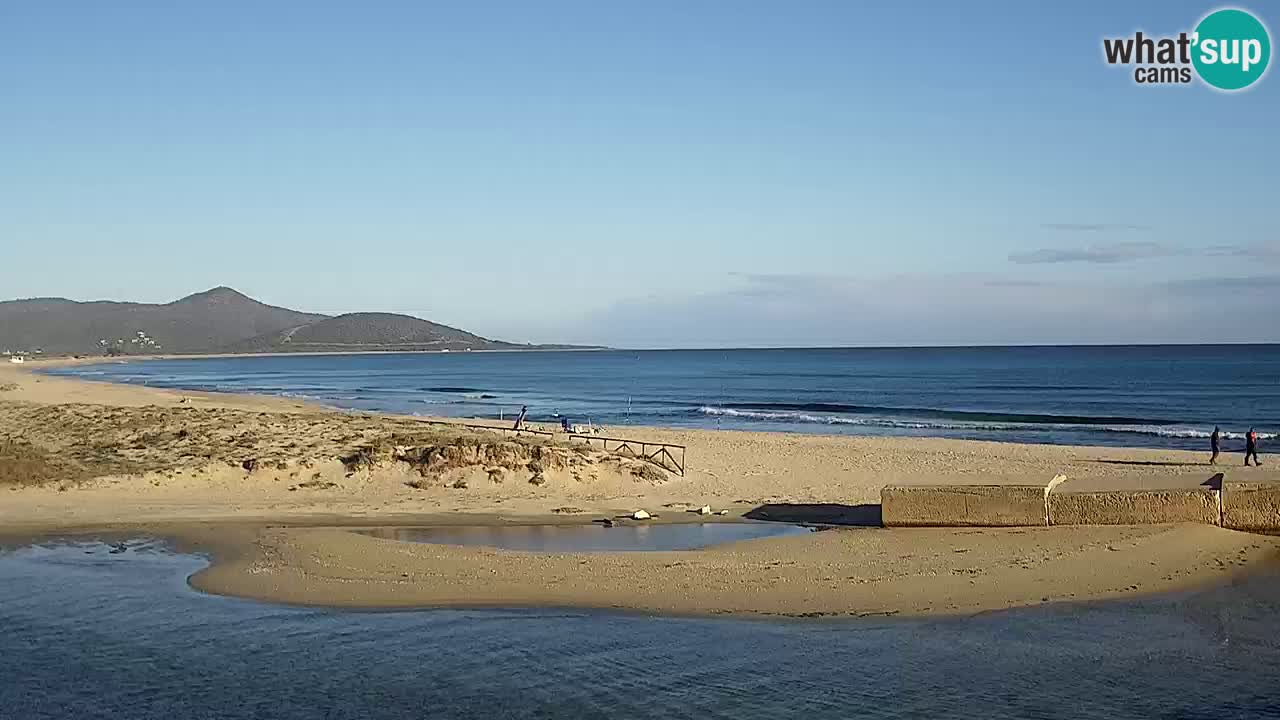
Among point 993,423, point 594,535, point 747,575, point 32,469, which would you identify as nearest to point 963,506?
point 747,575

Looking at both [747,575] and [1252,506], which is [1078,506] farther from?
[747,575]

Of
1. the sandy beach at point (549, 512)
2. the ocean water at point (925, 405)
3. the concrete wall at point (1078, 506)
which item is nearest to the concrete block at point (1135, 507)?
the concrete wall at point (1078, 506)

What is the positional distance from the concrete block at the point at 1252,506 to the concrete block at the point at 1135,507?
0.14 metres

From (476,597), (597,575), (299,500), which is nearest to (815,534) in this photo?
(597,575)

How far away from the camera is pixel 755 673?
31.2 feet

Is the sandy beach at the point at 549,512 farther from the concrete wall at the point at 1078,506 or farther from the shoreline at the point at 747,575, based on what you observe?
the concrete wall at the point at 1078,506

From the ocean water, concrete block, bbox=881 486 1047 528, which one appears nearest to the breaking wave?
the ocean water

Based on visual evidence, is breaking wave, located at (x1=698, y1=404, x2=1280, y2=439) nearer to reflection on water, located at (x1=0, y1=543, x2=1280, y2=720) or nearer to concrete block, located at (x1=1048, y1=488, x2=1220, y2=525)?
concrete block, located at (x1=1048, y1=488, x2=1220, y2=525)

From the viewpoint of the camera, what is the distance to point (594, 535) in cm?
1733

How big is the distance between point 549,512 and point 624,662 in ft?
31.7

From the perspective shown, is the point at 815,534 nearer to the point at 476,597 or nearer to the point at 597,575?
the point at 597,575

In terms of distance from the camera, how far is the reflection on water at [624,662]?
873 centimetres

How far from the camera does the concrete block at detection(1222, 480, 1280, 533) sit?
14.8m

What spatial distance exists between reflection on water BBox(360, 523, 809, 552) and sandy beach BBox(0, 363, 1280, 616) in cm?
61
